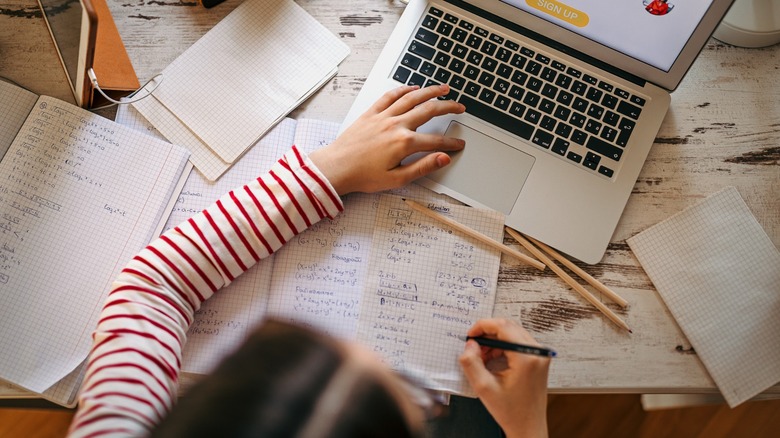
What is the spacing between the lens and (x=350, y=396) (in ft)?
1.50

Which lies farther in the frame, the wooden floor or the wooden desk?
the wooden floor

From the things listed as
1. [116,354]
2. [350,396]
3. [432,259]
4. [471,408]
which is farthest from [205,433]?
[471,408]

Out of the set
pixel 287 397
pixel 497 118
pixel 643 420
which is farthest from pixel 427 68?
pixel 643 420

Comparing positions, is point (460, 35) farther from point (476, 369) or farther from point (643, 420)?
point (643, 420)

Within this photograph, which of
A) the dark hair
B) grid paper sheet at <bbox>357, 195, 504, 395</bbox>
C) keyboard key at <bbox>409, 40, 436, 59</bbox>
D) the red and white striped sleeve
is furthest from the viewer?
keyboard key at <bbox>409, 40, 436, 59</bbox>

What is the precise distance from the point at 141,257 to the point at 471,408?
1.65 feet

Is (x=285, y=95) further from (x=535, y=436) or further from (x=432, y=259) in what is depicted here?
(x=535, y=436)

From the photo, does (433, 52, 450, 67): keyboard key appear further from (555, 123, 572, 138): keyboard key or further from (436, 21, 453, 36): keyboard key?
(555, 123, 572, 138): keyboard key

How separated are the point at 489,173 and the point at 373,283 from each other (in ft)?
0.71

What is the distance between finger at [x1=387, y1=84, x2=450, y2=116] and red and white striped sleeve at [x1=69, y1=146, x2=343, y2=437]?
0.14 m

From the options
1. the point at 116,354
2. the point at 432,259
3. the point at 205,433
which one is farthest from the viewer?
the point at 432,259

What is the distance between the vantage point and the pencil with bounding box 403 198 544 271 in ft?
2.58

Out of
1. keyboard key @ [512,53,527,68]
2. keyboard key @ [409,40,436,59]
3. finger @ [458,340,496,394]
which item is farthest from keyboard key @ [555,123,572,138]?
Result: finger @ [458,340,496,394]

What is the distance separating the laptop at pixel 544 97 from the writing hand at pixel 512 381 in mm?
144
